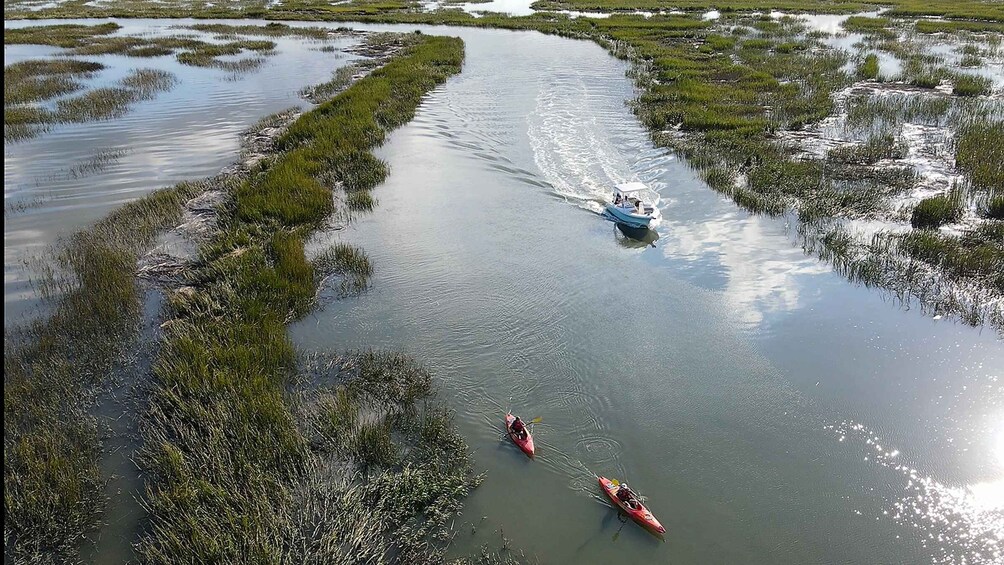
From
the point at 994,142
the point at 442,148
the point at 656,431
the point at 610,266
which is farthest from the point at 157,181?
the point at 994,142

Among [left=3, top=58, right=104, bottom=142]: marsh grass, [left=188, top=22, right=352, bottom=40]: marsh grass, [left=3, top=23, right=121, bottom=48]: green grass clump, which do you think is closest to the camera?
[left=3, top=58, right=104, bottom=142]: marsh grass

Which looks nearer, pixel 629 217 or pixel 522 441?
pixel 522 441

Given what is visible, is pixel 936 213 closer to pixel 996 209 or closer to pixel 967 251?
pixel 996 209

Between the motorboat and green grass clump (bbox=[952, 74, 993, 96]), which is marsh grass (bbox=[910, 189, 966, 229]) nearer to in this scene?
the motorboat

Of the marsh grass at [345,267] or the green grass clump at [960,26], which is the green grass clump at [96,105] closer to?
the marsh grass at [345,267]

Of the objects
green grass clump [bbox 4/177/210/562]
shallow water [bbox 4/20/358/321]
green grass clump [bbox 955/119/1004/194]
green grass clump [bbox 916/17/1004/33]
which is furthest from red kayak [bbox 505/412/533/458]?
green grass clump [bbox 916/17/1004/33]

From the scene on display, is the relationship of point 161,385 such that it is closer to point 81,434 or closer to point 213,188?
point 81,434

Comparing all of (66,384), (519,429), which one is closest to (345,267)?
(66,384)
